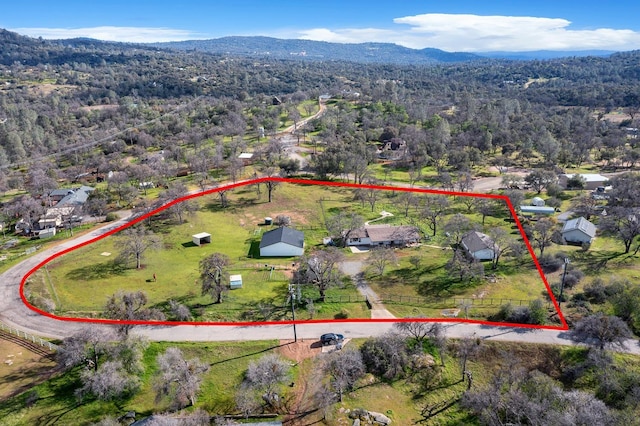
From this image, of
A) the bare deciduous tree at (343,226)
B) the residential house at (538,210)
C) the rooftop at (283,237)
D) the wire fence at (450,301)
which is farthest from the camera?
the residential house at (538,210)

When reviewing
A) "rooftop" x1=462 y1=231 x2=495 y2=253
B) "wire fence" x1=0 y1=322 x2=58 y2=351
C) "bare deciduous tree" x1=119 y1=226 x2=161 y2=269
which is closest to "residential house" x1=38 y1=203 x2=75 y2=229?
"bare deciduous tree" x1=119 y1=226 x2=161 y2=269

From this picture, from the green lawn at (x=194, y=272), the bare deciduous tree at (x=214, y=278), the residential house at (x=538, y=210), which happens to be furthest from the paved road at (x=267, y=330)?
the residential house at (x=538, y=210)

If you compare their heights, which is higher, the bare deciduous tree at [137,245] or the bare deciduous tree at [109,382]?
the bare deciduous tree at [137,245]

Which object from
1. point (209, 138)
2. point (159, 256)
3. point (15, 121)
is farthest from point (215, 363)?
point (15, 121)

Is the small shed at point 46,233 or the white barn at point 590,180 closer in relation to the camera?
the small shed at point 46,233

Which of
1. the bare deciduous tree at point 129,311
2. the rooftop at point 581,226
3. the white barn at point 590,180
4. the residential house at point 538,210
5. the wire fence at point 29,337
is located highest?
the white barn at point 590,180

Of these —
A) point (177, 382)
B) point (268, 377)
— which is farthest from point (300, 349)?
point (177, 382)

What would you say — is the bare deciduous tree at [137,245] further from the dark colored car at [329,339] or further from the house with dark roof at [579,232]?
the house with dark roof at [579,232]

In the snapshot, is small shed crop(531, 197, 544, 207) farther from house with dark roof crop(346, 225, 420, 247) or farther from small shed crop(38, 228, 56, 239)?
small shed crop(38, 228, 56, 239)
